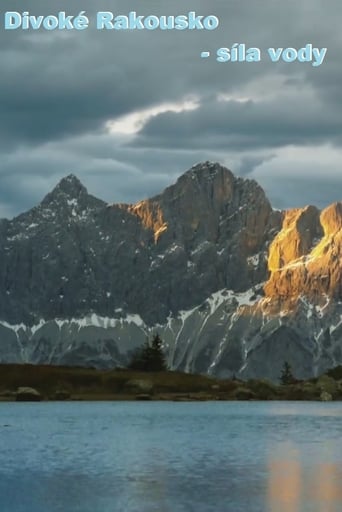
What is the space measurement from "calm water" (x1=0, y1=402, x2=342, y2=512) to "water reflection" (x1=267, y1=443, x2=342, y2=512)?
0.19 ft

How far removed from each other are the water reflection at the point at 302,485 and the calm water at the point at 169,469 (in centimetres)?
6

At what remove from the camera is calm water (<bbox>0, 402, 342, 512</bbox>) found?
4928cm

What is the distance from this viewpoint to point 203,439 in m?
95.6

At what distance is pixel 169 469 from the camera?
65.1 metres

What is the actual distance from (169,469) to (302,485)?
11690mm

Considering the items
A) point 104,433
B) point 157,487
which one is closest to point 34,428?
point 104,433

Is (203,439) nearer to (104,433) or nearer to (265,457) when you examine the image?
(104,433)

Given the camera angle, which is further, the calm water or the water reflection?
the calm water

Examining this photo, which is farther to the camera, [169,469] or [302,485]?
[169,469]

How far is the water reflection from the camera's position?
158ft

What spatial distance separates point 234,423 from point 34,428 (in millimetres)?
28599

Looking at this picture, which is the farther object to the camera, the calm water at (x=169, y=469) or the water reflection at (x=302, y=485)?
the calm water at (x=169, y=469)

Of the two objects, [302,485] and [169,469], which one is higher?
[169,469]

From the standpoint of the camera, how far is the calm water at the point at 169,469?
49281mm
